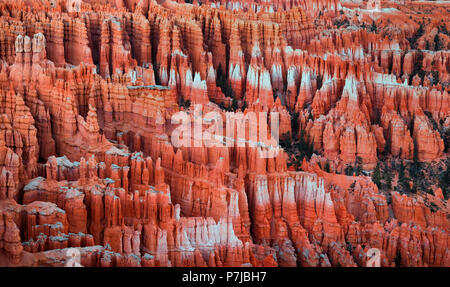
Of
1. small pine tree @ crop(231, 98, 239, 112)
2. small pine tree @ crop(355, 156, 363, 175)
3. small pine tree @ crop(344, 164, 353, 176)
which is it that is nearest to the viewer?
small pine tree @ crop(344, 164, 353, 176)

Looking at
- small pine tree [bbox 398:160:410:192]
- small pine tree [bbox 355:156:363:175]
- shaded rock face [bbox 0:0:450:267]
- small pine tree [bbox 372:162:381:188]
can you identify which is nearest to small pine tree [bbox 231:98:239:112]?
shaded rock face [bbox 0:0:450:267]

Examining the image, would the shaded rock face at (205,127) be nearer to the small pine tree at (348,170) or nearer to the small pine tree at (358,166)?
the small pine tree at (358,166)

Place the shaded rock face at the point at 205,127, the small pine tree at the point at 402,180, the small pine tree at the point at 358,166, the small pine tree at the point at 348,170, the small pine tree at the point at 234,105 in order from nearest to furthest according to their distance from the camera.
Answer: the shaded rock face at the point at 205,127, the small pine tree at the point at 402,180, the small pine tree at the point at 348,170, the small pine tree at the point at 358,166, the small pine tree at the point at 234,105

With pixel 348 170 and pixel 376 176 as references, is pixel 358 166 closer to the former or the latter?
pixel 348 170

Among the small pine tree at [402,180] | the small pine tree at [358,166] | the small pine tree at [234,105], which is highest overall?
the small pine tree at [234,105]

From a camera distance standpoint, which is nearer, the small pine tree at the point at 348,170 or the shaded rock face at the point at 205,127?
the shaded rock face at the point at 205,127

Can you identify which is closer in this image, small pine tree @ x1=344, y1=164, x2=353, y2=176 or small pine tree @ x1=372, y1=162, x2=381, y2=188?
small pine tree @ x1=372, y1=162, x2=381, y2=188

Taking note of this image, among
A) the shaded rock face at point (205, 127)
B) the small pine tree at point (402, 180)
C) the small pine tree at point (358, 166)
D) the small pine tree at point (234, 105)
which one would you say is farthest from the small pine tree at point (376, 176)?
the small pine tree at point (234, 105)

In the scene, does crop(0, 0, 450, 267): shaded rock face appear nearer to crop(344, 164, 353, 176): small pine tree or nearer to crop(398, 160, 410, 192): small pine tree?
crop(344, 164, 353, 176): small pine tree
